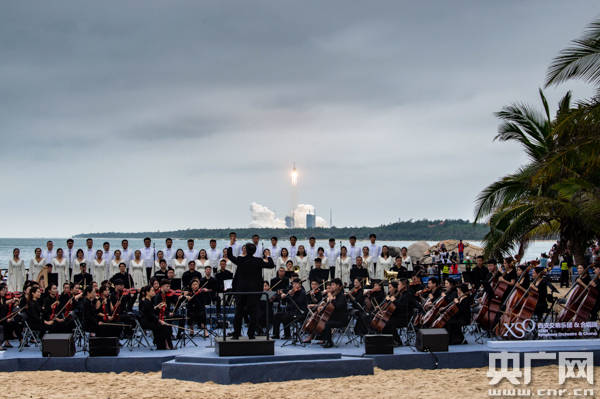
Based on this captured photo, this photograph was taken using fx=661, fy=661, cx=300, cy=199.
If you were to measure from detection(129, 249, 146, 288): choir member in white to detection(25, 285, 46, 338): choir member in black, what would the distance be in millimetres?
5782

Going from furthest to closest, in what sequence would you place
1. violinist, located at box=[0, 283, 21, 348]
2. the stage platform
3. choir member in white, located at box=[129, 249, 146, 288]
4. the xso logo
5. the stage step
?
choir member in white, located at box=[129, 249, 146, 288] < violinist, located at box=[0, 283, 21, 348] < the xso logo < the stage platform < the stage step

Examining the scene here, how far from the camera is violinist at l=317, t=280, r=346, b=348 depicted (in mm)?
14219

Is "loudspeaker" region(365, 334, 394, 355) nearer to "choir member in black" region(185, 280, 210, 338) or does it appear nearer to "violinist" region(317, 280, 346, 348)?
"violinist" region(317, 280, 346, 348)

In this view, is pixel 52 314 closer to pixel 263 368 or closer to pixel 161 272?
pixel 161 272

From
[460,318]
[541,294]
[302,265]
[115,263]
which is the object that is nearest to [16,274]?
[115,263]

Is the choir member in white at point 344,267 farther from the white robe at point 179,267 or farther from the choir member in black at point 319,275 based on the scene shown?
the white robe at point 179,267

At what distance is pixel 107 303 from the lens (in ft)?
46.7

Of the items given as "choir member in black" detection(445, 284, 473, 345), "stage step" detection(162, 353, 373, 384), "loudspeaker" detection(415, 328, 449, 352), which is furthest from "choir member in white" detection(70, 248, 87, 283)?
"choir member in black" detection(445, 284, 473, 345)

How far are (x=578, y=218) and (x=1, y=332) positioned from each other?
14046mm

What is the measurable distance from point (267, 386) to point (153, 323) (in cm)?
387

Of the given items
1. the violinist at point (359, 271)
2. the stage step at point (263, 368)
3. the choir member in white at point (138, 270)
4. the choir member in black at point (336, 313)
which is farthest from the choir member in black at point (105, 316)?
the violinist at point (359, 271)

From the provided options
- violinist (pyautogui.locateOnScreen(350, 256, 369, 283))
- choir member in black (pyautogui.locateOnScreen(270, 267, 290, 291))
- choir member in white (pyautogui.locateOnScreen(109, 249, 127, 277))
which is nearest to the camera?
choir member in black (pyautogui.locateOnScreen(270, 267, 290, 291))

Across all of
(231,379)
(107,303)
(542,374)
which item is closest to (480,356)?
(542,374)

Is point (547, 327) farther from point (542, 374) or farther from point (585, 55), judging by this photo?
point (585, 55)
